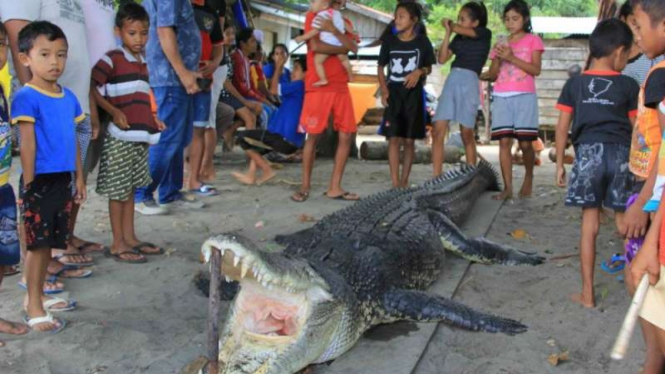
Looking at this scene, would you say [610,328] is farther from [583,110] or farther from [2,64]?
[2,64]

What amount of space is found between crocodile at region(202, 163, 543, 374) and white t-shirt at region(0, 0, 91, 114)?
64.3 inches

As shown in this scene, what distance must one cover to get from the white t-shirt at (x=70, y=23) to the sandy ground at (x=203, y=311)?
46.6 inches

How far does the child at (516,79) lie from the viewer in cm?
599

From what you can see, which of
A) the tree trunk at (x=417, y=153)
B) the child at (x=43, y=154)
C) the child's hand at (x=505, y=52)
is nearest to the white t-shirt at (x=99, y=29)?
the child at (x=43, y=154)

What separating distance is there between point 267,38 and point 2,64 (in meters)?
15.7

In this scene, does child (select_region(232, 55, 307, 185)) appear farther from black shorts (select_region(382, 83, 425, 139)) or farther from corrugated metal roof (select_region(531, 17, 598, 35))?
corrugated metal roof (select_region(531, 17, 598, 35))

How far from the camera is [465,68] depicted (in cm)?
648

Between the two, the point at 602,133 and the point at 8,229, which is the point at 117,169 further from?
the point at 602,133

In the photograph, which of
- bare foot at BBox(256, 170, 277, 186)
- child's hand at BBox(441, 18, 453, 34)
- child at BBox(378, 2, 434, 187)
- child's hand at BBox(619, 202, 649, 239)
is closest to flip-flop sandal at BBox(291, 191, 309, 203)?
bare foot at BBox(256, 170, 277, 186)

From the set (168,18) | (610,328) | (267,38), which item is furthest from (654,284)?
(267,38)

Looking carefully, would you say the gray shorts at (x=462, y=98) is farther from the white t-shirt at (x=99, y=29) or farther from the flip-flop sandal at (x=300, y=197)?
the white t-shirt at (x=99, y=29)

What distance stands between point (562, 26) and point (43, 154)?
1512 centimetres

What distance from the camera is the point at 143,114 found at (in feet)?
14.2

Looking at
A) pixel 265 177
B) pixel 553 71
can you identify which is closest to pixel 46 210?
pixel 265 177
